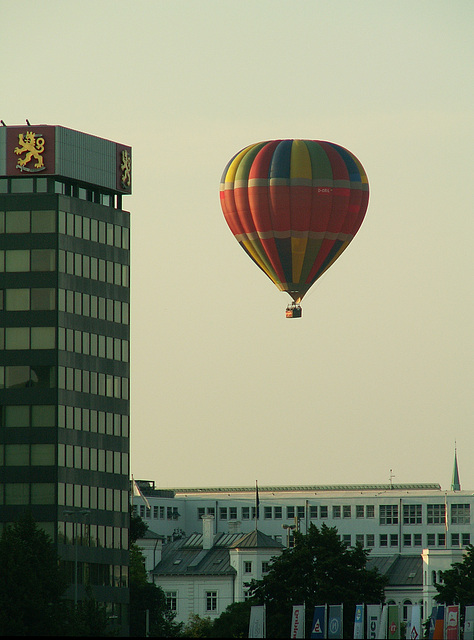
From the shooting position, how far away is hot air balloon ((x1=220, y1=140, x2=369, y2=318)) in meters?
126

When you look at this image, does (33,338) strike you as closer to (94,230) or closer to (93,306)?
(93,306)

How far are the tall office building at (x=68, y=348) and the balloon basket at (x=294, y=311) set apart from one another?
1778 cm

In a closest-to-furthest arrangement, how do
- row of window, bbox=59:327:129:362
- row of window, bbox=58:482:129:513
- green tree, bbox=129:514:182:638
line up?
row of window, bbox=58:482:129:513 < row of window, bbox=59:327:129:362 < green tree, bbox=129:514:182:638

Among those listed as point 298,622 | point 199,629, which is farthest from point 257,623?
point 199,629

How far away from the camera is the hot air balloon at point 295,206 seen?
413ft

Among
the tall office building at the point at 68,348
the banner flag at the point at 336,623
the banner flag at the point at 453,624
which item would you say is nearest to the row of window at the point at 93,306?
the tall office building at the point at 68,348

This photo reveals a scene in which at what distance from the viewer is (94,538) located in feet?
452

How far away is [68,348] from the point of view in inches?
5349

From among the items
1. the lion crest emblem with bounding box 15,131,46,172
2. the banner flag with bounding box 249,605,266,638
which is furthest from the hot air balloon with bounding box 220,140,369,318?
the banner flag with bounding box 249,605,266,638

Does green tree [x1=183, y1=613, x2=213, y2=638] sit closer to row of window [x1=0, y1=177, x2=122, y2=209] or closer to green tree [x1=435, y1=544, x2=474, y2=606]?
green tree [x1=435, y1=544, x2=474, y2=606]

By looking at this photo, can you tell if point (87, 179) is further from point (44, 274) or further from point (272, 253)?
point (272, 253)

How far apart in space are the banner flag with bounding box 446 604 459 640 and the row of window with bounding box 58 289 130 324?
4655 centimetres

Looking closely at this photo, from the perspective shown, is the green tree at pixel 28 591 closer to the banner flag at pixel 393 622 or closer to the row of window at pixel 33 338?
the banner flag at pixel 393 622

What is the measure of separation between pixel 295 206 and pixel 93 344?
861 inches
